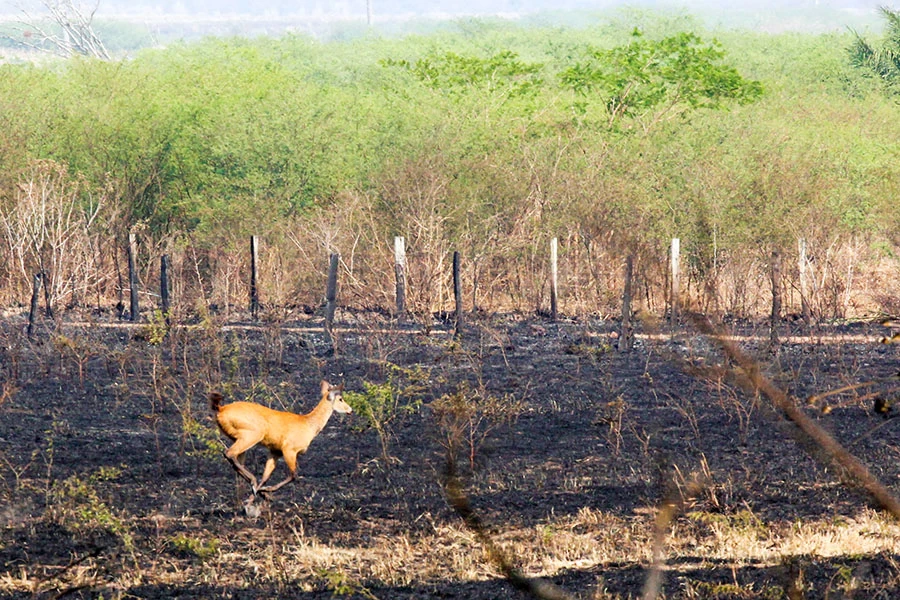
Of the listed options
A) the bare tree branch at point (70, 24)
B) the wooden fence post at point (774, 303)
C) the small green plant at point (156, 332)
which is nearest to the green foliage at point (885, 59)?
the wooden fence post at point (774, 303)

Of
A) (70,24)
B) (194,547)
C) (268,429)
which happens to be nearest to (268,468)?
(268,429)

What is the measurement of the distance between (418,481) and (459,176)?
49.5 feet

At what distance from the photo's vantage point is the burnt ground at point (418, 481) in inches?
242

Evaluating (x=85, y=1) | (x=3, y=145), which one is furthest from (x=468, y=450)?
(x=85, y=1)

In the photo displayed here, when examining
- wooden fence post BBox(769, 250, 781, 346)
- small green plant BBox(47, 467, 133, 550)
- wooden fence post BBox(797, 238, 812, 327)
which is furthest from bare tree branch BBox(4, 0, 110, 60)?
small green plant BBox(47, 467, 133, 550)

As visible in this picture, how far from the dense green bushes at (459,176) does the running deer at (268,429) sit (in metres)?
11.0

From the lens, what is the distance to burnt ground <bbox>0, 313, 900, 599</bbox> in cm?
615

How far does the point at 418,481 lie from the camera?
27.3 ft

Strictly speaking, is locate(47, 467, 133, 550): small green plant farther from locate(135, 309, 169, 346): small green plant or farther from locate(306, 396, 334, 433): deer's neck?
locate(135, 309, 169, 346): small green plant

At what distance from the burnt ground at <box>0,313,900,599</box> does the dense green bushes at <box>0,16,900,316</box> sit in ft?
18.5

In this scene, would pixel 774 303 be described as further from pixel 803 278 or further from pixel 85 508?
pixel 85 508

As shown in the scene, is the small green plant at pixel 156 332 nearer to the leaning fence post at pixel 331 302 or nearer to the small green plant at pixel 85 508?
the leaning fence post at pixel 331 302

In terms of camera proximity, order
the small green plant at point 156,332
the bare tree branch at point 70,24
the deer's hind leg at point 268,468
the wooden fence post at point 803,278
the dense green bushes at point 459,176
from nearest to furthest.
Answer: the deer's hind leg at point 268,468 → the small green plant at point 156,332 → the wooden fence post at point 803,278 → the dense green bushes at point 459,176 → the bare tree branch at point 70,24

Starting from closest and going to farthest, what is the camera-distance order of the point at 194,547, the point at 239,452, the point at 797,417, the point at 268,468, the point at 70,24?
the point at 797,417 → the point at 194,547 → the point at 239,452 → the point at 268,468 → the point at 70,24
